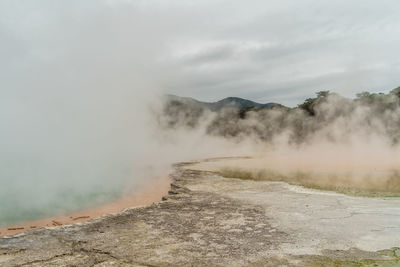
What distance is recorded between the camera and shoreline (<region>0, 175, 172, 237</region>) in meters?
7.52

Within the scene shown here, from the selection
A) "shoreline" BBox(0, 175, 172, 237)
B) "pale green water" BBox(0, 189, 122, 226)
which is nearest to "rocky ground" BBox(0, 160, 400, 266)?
"shoreline" BBox(0, 175, 172, 237)

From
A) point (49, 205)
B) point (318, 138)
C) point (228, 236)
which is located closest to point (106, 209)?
point (49, 205)

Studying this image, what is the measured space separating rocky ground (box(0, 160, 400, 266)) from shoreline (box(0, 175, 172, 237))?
1673mm

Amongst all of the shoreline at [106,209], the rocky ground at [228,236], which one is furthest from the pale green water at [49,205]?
the rocky ground at [228,236]

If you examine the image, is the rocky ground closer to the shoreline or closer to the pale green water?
the shoreline

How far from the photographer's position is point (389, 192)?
903 cm

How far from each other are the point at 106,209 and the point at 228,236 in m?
4.64

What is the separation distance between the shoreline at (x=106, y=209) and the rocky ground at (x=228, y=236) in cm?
167

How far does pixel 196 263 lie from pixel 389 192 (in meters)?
6.88

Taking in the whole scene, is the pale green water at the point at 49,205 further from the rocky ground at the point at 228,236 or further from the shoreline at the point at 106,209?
the rocky ground at the point at 228,236

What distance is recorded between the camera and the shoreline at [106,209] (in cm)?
752

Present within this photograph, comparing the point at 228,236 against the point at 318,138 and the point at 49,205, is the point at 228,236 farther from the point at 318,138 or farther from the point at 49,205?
the point at 318,138

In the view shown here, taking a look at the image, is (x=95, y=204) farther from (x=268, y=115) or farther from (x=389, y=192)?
(x=268, y=115)

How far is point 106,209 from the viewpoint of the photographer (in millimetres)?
8977
